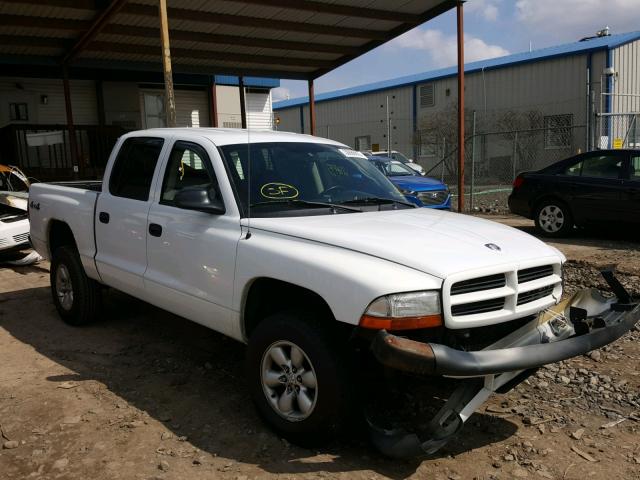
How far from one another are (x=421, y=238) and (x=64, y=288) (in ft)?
13.3

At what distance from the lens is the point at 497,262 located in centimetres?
307

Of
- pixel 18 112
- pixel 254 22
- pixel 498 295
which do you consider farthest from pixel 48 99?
pixel 498 295

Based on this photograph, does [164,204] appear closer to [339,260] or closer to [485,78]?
[339,260]

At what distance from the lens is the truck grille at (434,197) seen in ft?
34.2

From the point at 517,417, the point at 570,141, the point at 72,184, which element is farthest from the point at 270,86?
the point at 517,417

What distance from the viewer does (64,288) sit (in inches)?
229

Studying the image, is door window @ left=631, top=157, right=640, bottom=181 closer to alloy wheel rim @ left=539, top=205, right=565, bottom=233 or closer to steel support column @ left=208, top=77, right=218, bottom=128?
alloy wheel rim @ left=539, top=205, right=565, bottom=233

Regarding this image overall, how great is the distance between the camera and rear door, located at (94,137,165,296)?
4.54 m

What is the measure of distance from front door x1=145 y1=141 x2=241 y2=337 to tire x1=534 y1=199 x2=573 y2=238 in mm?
7672

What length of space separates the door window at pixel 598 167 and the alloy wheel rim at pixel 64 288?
814 centimetres

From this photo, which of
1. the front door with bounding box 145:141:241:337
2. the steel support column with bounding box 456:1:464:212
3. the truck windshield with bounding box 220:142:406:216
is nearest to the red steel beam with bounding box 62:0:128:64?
the steel support column with bounding box 456:1:464:212

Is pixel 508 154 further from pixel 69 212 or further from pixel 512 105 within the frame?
pixel 69 212

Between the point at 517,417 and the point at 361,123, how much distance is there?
28485mm

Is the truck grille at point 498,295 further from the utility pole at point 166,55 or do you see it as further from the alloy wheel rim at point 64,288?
the utility pole at point 166,55
